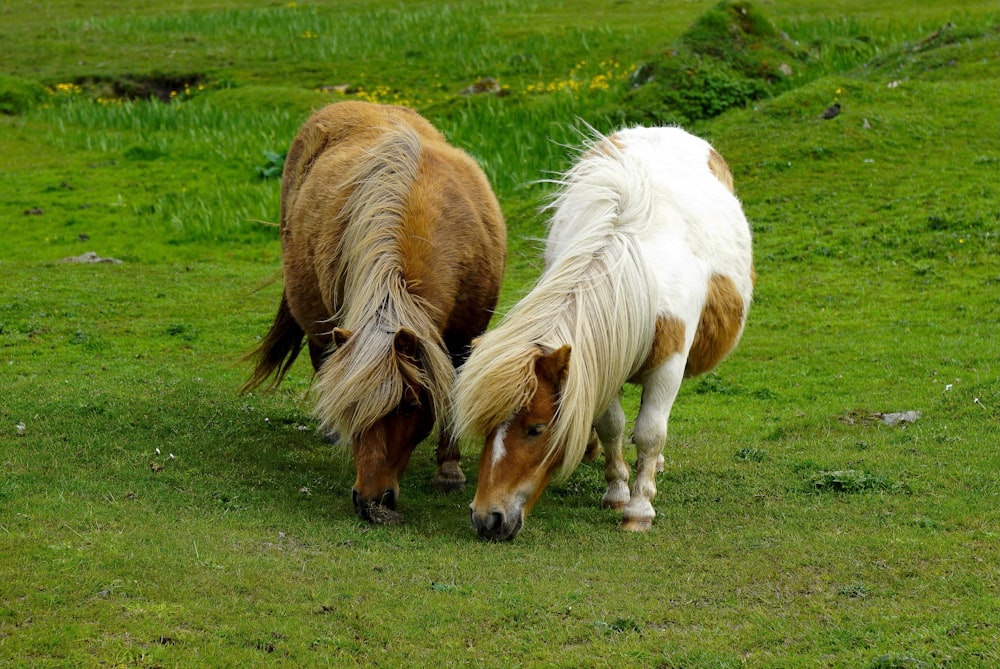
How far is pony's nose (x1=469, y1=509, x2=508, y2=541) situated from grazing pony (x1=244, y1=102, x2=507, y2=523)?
0.59m

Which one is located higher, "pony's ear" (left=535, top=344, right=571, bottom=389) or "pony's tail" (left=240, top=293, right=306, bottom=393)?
"pony's ear" (left=535, top=344, right=571, bottom=389)

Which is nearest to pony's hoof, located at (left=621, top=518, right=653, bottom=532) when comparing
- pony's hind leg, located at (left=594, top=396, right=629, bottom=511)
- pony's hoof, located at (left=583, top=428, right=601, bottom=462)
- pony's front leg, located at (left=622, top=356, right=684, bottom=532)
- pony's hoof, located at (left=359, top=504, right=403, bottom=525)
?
pony's front leg, located at (left=622, top=356, right=684, bottom=532)

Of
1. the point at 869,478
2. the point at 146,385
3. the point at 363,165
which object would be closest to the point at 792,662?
the point at 869,478

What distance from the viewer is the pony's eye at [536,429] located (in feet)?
18.6

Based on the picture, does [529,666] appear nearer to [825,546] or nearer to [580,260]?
[825,546]

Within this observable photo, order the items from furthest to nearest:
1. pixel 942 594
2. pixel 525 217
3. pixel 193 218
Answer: pixel 193 218
pixel 525 217
pixel 942 594

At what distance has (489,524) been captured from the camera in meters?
5.70

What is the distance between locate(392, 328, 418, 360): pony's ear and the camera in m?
5.90

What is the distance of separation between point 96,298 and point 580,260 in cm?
793

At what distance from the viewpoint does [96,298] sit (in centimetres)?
1228

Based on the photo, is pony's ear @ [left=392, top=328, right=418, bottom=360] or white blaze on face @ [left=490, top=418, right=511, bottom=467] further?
pony's ear @ [left=392, top=328, right=418, bottom=360]

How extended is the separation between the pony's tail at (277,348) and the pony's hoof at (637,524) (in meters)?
3.48

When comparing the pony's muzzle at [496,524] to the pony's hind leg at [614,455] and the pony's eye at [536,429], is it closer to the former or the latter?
the pony's eye at [536,429]

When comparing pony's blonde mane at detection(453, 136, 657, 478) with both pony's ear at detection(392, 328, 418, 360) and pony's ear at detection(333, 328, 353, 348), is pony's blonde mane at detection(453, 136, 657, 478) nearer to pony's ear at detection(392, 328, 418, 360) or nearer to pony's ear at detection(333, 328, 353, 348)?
pony's ear at detection(392, 328, 418, 360)
